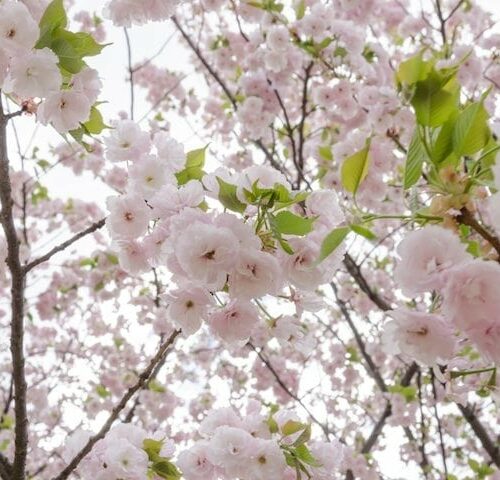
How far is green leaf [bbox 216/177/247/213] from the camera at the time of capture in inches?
42.2

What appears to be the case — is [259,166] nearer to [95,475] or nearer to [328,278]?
[328,278]

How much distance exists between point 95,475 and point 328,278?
778mm

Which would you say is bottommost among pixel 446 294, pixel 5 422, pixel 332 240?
pixel 446 294

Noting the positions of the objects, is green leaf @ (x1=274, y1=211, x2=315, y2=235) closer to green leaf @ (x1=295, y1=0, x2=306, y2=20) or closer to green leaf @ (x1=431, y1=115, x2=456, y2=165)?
green leaf @ (x1=431, y1=115, x2=456, y2=165)

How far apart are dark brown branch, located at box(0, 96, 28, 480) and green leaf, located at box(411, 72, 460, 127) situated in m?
0.97

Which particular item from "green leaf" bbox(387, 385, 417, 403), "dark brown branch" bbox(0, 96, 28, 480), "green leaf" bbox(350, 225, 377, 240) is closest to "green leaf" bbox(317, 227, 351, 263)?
"green leaf" bbox(350, 225, 377, 240)

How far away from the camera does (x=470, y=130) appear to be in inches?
35.3

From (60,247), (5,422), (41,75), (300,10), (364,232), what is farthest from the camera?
(5,422)

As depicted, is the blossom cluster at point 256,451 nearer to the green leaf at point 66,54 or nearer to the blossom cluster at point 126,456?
the blossom cluster at point 126,456

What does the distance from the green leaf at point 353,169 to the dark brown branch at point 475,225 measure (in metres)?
0.17

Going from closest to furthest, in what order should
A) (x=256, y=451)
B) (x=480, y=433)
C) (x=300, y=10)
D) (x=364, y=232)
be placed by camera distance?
(x=364, y=232) → (x=256, y=451) → (x=480, y=433) → (x=300, y=10)

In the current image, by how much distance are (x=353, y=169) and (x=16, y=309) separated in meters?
0.95

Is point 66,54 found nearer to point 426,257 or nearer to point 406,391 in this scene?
point 426,257

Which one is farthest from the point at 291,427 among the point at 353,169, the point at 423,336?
the point at 353,169
